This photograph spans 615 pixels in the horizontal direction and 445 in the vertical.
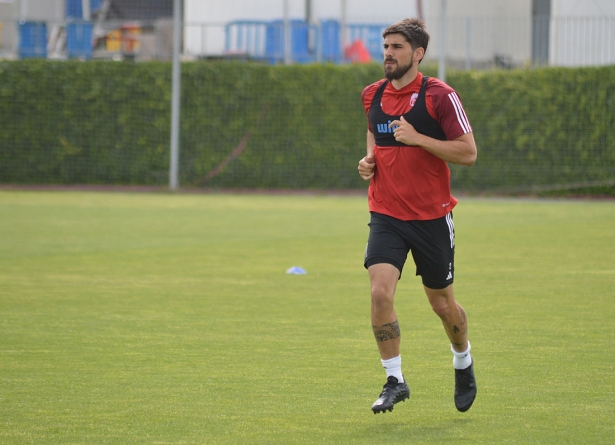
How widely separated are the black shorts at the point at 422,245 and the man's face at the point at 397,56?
819 mm

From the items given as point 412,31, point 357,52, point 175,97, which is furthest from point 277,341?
point 357,52

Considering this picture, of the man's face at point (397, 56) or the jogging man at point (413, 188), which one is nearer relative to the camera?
the jogging man at point (413, 188)

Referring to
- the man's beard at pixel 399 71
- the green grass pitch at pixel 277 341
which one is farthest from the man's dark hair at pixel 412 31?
the green grass pitch at pixel 277 341

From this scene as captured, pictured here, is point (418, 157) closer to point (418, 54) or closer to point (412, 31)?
point (418, 54)

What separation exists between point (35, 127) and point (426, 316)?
17.3 m

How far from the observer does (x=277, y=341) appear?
7.12 meters

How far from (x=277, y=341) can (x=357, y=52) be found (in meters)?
19.2

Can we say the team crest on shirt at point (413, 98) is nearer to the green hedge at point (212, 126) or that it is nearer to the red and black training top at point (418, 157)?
the red and black training top at point (418, 157)

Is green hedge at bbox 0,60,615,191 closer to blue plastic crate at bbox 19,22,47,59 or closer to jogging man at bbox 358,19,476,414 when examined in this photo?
blue plastic crate at bbox 19,22,47,59

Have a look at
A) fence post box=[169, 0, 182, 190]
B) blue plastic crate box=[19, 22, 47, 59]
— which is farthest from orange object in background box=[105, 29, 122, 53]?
fence post box=[169, 0, 182, 190]

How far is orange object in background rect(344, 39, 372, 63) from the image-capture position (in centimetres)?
2547

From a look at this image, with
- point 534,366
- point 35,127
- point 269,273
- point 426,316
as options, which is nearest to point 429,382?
point 534,366

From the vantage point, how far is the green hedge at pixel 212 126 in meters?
22.7

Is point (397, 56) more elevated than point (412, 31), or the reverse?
point (412, 31)
